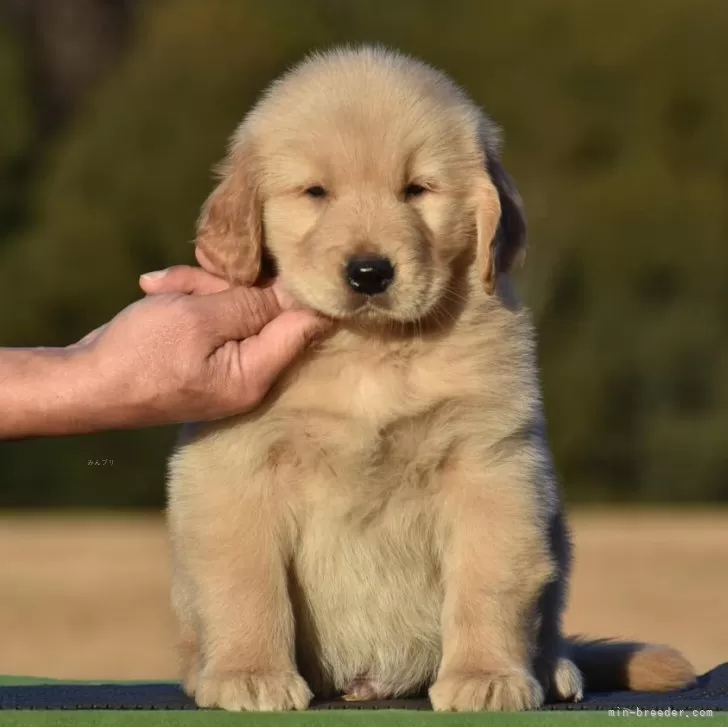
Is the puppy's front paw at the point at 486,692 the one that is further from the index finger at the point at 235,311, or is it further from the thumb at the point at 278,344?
the index finger at the point at 235,311

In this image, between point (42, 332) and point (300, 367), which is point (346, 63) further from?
point (42, 332)

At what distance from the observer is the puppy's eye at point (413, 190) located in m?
4.80

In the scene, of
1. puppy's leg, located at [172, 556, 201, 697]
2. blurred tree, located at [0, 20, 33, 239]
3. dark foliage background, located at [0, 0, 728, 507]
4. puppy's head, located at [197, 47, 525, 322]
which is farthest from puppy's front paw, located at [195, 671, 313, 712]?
blurred tree, located at [0, 20, 33, 239]

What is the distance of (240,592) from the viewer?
445cm

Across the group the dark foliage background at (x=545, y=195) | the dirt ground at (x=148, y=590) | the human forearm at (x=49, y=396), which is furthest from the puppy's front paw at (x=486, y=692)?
the dark foliage background at (x=545, y=195)

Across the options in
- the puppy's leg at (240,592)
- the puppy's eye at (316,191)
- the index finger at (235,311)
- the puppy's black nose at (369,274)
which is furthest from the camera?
the puppy's eye at (316,191)

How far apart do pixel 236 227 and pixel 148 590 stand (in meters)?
10.9

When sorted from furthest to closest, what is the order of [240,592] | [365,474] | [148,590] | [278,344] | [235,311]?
[148,590]
[235,311]
[278,344]
[365,474]
[240,592]

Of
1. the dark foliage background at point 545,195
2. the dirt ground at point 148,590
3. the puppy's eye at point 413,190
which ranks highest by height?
the puppy's eye at point 413,190

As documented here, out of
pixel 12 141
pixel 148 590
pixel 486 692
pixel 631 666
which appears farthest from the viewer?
pixel 12 141

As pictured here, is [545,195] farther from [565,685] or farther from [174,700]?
[174,700]

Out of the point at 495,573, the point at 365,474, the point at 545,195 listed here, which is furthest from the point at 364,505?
the point at 545,195

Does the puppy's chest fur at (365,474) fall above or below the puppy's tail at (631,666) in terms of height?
above

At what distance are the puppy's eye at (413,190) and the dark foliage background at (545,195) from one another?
14.7m
